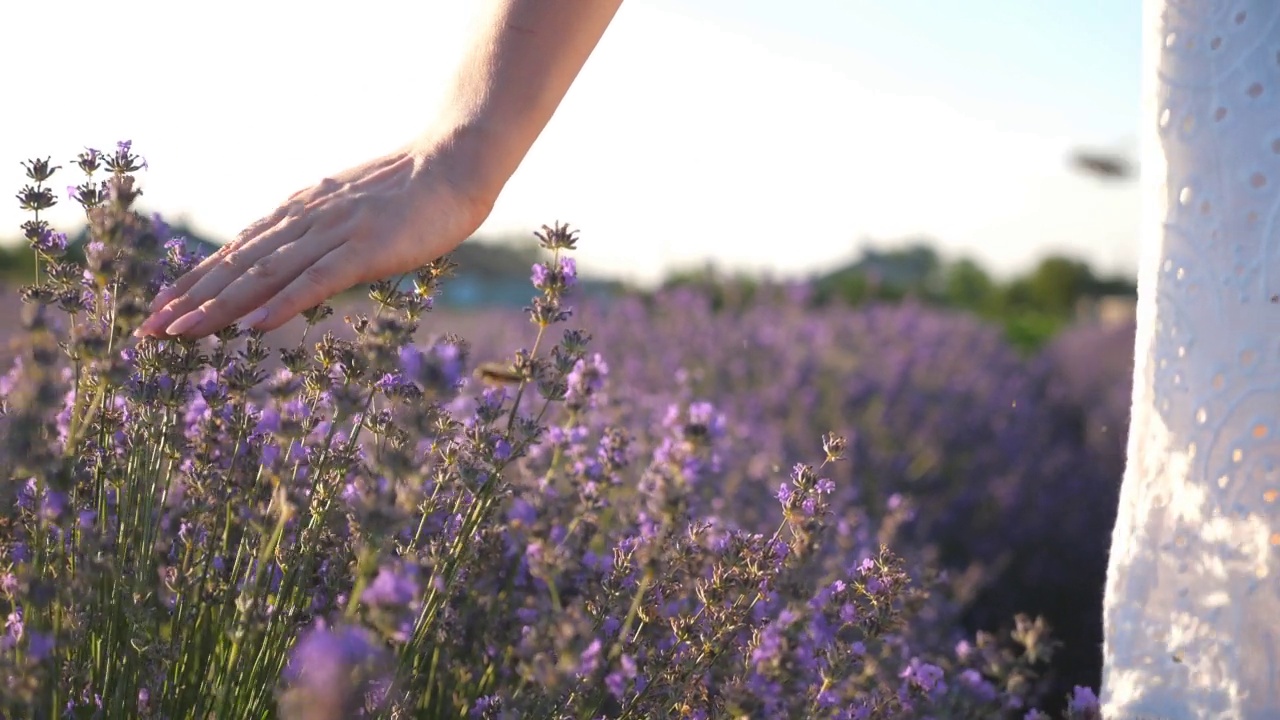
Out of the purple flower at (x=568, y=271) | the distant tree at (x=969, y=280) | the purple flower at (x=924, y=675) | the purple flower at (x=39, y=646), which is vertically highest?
the distant tree at (x=969, y=280)

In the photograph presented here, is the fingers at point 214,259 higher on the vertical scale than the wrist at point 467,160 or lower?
higher

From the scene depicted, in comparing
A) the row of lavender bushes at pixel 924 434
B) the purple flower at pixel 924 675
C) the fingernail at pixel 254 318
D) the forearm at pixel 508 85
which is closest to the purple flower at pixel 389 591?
the fingernail at pixel 254 318

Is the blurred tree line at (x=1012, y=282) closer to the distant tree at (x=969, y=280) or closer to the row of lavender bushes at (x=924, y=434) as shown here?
the distant tree at (x=969, y=280)

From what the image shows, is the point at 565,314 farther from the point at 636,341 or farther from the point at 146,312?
the point at 636,341

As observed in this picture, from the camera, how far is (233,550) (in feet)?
5.29

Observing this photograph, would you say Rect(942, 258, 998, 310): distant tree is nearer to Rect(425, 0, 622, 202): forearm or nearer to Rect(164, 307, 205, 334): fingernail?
Rect(425, 0, 622, 202): forearm

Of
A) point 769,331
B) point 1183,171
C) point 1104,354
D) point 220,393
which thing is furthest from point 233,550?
point 1104,354

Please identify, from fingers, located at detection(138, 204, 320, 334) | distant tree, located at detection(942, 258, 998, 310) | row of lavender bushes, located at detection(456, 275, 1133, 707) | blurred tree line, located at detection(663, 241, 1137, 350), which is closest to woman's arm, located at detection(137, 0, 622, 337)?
fingers, located at detection(138, 204, 320, 334)

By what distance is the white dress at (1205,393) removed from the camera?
57.1 inches

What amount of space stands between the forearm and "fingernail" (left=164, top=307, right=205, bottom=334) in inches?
15.4

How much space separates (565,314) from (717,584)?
0.38 meters

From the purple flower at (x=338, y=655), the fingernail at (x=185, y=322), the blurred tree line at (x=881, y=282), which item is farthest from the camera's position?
the blurred tree line at (x=881, y=282)

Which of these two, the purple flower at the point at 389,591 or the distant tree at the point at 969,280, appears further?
the distant tree at the point at 969,280

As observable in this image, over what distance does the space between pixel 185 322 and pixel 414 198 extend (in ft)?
1.05
